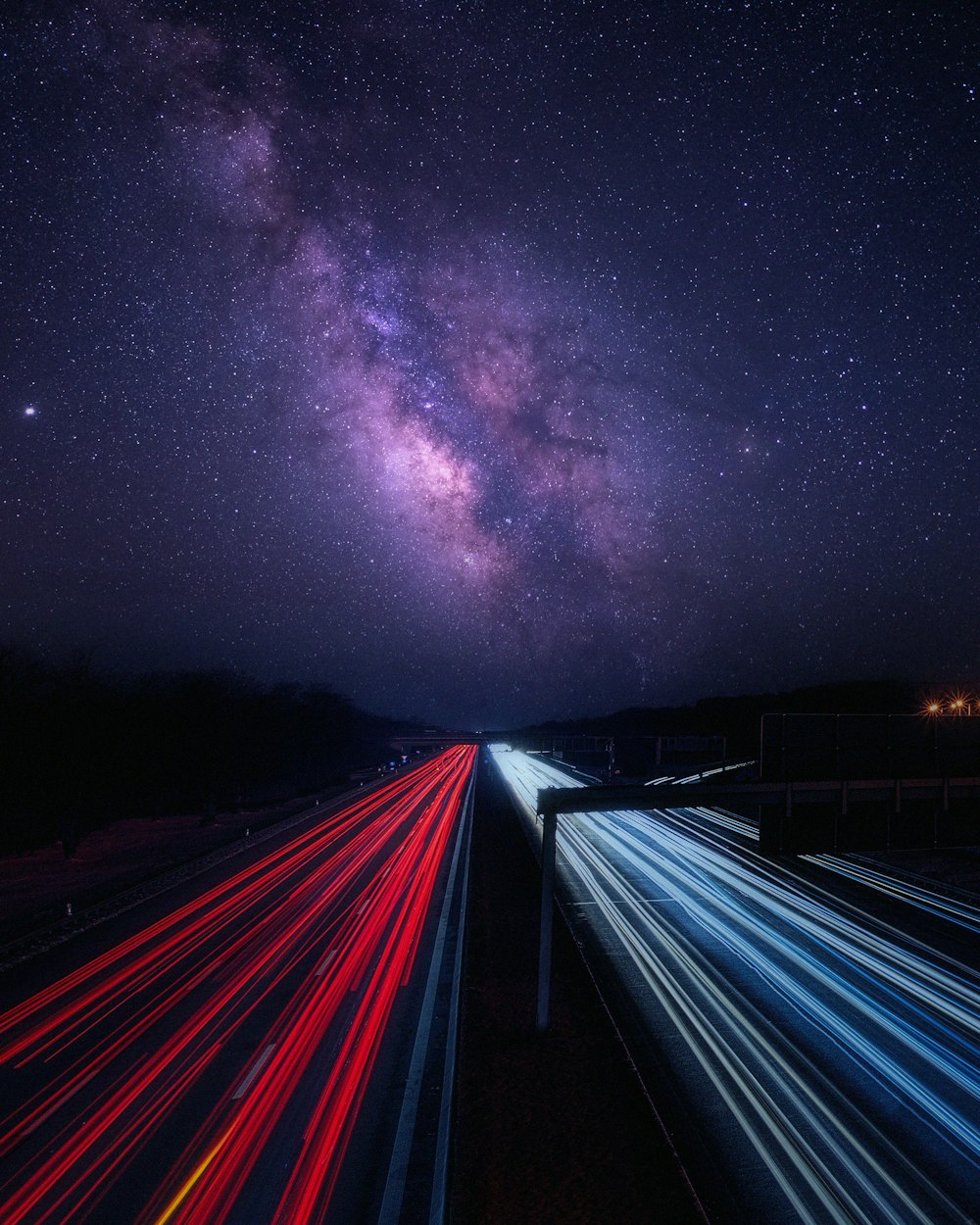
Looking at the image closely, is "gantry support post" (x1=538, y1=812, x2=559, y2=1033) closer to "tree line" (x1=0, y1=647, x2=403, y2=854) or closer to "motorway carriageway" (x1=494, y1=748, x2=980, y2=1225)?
"motorway carriageway" (x1=494, y1=748, x2=980, y2=1225)

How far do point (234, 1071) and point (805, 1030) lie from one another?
9.08 m

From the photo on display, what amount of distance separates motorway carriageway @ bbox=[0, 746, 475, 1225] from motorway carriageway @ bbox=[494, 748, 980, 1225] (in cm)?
345

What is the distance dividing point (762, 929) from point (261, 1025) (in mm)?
11779

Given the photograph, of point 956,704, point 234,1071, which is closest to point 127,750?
point 234,1071

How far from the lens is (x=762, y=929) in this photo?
15.3 meters

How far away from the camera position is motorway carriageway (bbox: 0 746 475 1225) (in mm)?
6648

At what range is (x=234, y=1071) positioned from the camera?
9.00 m

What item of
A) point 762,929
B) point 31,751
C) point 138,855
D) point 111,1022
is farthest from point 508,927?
point 31,751

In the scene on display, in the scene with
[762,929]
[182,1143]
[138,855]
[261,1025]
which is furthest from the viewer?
[138,855]

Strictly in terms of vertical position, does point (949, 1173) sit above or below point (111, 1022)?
above

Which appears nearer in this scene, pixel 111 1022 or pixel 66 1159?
pixel 66 1159

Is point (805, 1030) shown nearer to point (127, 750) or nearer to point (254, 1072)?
point (254, 1072)

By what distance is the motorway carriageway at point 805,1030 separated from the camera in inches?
267

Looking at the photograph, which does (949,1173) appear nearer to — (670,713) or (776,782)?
(776,782)
